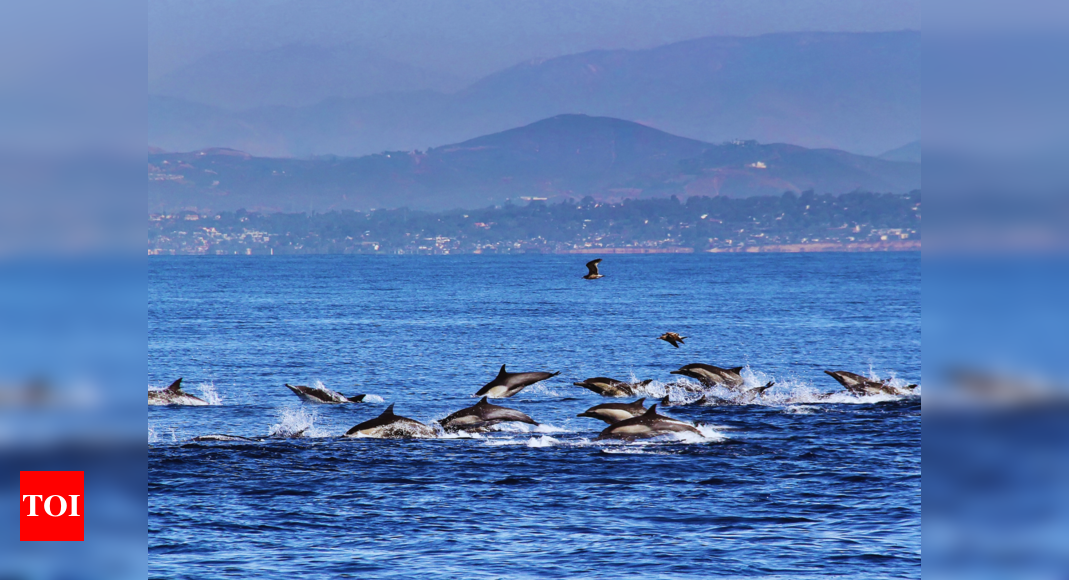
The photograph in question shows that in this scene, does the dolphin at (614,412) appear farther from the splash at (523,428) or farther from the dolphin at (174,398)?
the dolphin at (174,398)

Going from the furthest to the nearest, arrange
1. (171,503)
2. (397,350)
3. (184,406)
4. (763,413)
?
(397,350) < (184,406) < (763,413) < (171,503)

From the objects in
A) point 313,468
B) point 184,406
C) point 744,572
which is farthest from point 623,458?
point 184,406

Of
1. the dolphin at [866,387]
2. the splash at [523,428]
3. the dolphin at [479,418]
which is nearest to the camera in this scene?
the dolphin at [479,418]

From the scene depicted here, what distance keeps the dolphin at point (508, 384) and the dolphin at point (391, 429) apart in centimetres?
805

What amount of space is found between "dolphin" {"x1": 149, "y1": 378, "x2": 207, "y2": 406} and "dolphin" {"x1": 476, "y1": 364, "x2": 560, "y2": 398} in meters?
9.88

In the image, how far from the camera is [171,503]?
22.0 meters

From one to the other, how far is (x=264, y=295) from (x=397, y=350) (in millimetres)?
85059

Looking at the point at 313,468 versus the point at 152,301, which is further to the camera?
the point at 152,301

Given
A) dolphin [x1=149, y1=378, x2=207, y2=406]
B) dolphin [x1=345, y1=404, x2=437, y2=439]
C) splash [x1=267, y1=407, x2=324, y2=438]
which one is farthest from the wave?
dolphin [x1=149, y1=378, x2=207, y2=406]

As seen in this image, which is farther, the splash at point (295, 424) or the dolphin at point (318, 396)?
the dolphin at point (318, 396)

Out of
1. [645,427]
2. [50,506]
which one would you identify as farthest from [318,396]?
[50,506]

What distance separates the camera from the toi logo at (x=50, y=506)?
6.54 metres

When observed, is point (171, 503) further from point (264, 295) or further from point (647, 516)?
point (264, 295)

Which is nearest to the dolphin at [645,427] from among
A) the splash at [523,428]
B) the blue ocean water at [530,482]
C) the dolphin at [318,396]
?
the blue ocean water at [530,482]
